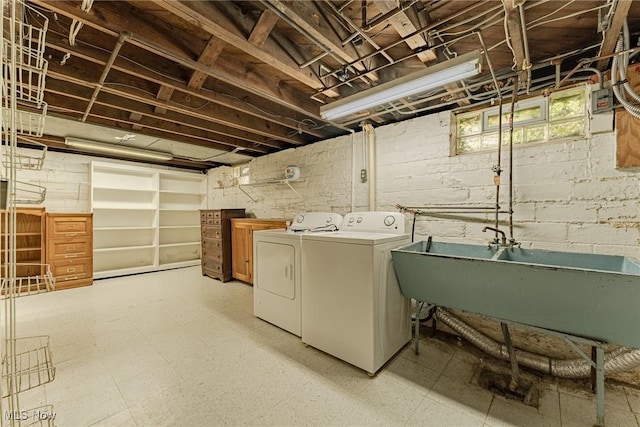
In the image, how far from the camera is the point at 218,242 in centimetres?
459

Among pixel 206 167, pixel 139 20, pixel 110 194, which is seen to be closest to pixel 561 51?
pixel 139 20

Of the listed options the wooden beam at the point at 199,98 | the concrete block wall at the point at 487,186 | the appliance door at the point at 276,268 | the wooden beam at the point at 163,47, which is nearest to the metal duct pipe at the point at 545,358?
the concrete block wall at the point at 487,186

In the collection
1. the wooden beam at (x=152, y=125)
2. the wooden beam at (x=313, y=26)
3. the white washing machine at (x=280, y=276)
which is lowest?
the white washing machine at (x=280, y=276)

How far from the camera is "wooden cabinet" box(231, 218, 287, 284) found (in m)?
4.04

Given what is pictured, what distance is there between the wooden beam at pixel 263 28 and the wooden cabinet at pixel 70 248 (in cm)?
419

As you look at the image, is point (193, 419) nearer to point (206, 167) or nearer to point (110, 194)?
point (110, 194)

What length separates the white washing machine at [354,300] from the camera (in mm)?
2029

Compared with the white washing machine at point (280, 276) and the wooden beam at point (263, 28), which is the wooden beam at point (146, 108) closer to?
the wooden beam at point (263, 28)

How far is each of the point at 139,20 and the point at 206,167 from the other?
4.46 metres

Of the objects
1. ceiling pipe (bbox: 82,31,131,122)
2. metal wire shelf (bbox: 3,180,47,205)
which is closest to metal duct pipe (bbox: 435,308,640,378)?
metal wire shelf (bbox: 3,180,47,205)

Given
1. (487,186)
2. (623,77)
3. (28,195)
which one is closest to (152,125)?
(28,195)

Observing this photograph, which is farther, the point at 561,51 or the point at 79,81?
the point at 79,81

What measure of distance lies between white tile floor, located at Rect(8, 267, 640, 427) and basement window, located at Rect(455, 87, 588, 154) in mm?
1852

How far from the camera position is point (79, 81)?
7.18 ft
